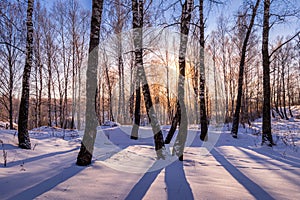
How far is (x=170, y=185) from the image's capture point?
3.23 m

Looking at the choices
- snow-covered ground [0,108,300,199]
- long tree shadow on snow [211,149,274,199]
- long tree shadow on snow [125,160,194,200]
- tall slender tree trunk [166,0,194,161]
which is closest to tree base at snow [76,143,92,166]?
snow-covered ground [0,108,300,199]

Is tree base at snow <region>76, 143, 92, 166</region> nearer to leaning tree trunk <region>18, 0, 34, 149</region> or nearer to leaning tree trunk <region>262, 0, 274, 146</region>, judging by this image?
leaning tree trunk <region>18, 0, 34, 149</region>

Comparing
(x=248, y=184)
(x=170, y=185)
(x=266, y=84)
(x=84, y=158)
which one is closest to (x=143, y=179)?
(x=170, y=185)

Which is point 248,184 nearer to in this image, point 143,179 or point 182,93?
point 143,179

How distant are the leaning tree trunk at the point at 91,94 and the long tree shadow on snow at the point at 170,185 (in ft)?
4.51

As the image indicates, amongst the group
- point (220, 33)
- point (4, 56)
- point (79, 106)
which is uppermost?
point (220, 33)

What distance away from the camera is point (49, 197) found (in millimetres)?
2646

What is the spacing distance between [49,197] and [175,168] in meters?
2.66

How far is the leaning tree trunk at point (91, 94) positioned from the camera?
4.25m

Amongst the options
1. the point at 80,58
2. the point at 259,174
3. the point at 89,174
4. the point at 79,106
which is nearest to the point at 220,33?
the point at 80,58

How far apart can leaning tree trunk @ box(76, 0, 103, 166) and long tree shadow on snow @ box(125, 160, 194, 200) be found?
137 centimetres

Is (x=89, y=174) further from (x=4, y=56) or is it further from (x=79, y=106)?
(x=79, y=106)

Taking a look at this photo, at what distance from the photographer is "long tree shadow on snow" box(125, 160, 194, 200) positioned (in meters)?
2.80

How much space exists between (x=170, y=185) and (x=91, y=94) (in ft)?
7.93
